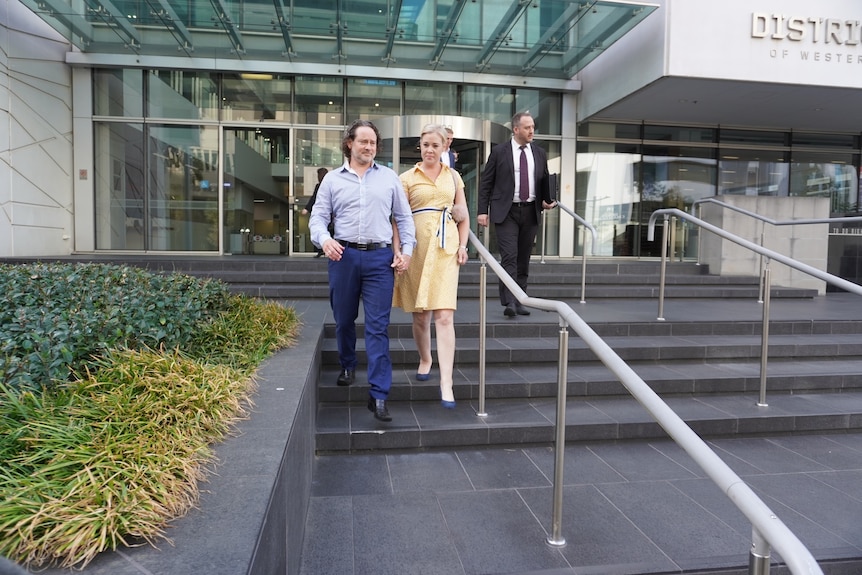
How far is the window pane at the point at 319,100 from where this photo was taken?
1105 cm

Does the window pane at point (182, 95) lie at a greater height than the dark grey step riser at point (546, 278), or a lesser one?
greater

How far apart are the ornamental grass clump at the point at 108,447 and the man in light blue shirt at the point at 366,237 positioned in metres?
0.73

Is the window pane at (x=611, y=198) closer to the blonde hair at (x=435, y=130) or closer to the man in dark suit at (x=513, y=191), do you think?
the man in dark suit at (x=513, y=191)

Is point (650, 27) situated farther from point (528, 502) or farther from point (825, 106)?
point (528, 502)

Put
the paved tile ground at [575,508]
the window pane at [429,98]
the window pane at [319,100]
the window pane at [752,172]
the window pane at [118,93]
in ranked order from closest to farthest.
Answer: the paved tile ground at [575,508] < the window pane at [118,93] < the window pane at [319,100] < the window pane at [429,98] < the window pane at [752,172]

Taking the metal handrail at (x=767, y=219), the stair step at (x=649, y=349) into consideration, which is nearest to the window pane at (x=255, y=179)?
the stair step at (x=649, y=349)

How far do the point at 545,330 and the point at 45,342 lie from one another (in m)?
3.85

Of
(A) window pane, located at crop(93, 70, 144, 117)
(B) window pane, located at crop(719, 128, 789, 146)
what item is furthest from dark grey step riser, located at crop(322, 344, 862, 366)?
(A) window pane, located at crop(93, 70, 144, 117)

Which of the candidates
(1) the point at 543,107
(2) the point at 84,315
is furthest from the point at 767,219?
(2) the point at 84,315

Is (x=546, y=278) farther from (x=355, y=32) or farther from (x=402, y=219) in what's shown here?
(x=355, y=32)

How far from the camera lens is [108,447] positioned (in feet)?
5.67

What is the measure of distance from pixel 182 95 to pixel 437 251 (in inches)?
369

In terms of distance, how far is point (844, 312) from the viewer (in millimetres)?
6648

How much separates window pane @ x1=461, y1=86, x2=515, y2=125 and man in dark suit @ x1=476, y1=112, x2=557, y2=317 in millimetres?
6646
